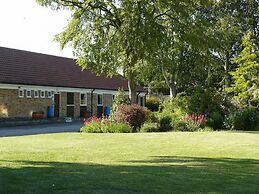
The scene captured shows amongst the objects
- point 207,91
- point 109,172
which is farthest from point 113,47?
point 109,172

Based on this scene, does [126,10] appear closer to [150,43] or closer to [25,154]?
[150,43]

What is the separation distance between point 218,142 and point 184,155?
12.9 ft

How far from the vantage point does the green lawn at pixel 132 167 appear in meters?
7.53

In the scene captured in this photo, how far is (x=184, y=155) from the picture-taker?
12.5 meters

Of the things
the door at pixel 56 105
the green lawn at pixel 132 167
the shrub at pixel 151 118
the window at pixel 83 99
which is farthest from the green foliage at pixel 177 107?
the window at pixel 83 99

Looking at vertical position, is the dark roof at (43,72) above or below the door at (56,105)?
above

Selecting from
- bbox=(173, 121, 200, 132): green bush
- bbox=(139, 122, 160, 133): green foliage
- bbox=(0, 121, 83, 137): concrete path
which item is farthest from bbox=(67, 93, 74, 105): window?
bbox=(173, 121, 200, 132): green bush

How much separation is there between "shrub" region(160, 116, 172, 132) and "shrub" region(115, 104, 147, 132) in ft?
3.74

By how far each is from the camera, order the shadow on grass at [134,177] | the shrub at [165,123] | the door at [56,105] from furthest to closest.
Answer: the door at [56,105]
the shrub at [165,123]
the shadow on grass at [134,177]

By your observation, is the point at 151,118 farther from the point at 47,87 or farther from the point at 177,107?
the point at 47,87

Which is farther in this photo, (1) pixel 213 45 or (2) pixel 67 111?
(2) pixel 67 111

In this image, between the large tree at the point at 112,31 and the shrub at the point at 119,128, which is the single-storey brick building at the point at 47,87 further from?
the shrub at the point at 119,128

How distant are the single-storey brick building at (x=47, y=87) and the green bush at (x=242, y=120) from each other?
1769 centimetres

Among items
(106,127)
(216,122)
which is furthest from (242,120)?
(106,127)
